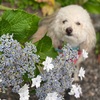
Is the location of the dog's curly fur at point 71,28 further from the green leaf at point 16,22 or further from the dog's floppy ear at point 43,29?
the green leaf at point 16,22

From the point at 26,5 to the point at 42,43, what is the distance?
121cm

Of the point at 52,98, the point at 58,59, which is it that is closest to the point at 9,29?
the point at 58,59

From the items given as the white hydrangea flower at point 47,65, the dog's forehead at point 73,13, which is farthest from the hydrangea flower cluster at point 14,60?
the dog's forehead at point 73,13

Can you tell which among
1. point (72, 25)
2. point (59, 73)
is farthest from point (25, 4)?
point (59, 73)

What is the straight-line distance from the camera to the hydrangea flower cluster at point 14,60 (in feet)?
6.25

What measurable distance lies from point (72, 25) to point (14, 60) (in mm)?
874

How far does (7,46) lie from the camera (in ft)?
6.21

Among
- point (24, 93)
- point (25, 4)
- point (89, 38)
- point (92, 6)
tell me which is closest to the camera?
point (24, 93)

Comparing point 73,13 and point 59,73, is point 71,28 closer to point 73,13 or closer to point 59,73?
point 73,13

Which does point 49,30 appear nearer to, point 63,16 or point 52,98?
point 63,16

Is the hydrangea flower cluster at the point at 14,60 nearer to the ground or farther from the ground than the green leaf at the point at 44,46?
nearer to the ground

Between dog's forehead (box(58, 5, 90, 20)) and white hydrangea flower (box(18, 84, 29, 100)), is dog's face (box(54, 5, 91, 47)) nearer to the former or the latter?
dog's forehead (box(58, 5, 90, 20))

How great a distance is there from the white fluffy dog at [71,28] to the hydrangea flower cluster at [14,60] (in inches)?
29.7

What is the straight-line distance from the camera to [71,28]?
8.66 feet
